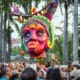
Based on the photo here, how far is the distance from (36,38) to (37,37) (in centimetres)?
8

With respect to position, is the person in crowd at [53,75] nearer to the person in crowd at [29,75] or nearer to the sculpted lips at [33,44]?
the person in crowd at [29,75]

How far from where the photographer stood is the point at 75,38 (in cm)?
2720

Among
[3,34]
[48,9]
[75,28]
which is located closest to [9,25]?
[3,34]

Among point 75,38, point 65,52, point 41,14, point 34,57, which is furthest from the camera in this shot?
point 65,52

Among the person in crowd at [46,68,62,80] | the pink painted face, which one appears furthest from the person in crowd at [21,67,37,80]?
the pink painted face

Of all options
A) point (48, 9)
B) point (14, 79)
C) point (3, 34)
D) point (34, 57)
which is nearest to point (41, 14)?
point (48, 9)

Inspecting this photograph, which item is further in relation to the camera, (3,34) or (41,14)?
(3,34)

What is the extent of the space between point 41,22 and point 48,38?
2.60 ft

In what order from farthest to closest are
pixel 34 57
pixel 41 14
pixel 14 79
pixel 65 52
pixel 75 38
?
pixel 65 52
pixel 75 38
pixel 41 14
pixel 34 57
pixel 14 79

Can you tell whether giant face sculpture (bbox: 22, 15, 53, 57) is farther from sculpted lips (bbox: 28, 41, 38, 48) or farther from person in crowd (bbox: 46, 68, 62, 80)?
person in crowd (bbox: 46, 68, 62, 80)

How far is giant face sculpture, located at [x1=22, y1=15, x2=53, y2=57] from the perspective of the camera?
2089 centimetres

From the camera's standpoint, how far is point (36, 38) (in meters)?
20.9

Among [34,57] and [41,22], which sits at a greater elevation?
[41,22]

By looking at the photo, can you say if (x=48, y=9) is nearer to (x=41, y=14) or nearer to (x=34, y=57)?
(x=41, y=14)
